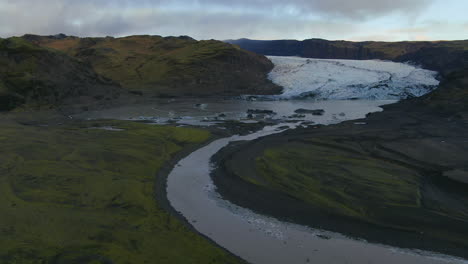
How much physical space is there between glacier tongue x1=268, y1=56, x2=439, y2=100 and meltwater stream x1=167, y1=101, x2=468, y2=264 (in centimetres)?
6092

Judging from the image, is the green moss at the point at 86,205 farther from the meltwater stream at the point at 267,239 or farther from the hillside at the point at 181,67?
the hillside at the point at 181,67

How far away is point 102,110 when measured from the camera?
2189 inches

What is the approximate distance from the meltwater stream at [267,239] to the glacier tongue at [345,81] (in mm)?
60923

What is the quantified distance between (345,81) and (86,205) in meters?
81.2

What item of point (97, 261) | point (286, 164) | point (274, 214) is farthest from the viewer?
point (286, 164)

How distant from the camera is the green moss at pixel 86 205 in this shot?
1462 cm

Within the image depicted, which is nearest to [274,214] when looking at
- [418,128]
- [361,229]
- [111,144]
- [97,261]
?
[361,229]

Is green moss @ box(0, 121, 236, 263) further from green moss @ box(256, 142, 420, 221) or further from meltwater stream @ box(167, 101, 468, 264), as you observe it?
green moss @ box(256, 142, 420, 221)

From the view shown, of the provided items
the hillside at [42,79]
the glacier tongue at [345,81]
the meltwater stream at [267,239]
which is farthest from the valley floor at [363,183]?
the glacier tongue at [345,81]

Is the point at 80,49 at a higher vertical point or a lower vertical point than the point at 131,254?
higher

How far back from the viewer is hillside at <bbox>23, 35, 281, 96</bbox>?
279 feet

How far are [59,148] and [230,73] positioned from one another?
221ft

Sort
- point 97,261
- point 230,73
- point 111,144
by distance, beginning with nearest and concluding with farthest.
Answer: point 97,261 < point 111,144 < point 230,73

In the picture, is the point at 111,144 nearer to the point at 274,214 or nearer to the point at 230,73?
the point at 274,214
